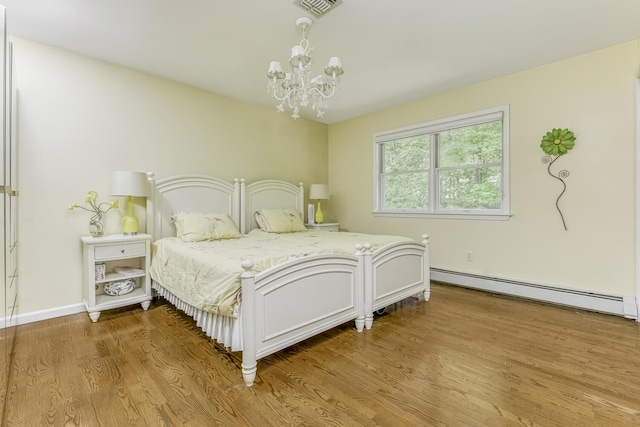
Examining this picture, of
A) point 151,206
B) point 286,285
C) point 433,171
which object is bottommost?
point 286,285

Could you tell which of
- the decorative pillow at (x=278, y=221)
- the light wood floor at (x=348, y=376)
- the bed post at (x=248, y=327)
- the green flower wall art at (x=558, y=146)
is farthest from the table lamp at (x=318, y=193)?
the bed post at (x=248, y=327)

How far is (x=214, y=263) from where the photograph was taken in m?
2.12

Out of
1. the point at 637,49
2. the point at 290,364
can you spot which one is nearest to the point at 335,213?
the point at 290,364

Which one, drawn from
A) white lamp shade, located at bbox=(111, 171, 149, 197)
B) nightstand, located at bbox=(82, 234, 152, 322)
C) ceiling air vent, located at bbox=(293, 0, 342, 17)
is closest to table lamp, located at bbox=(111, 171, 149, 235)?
white lamp shade, located at bbox=(111, 171, 149, 197)

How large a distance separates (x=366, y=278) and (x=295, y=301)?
765 mm

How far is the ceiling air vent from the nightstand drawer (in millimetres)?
2485

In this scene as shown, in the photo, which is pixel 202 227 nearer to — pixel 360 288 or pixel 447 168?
pixel 360 288

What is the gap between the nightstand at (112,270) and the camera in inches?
105

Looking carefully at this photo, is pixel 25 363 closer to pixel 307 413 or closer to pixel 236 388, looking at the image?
pixel 236 388

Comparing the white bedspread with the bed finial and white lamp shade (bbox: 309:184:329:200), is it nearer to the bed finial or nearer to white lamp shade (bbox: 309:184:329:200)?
the bed finial

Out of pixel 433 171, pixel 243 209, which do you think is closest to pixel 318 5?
pixel 243 209

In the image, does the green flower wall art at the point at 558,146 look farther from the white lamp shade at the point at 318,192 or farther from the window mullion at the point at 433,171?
the white lamp shade at the point at 318,192

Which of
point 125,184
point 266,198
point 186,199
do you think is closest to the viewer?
point 125,184

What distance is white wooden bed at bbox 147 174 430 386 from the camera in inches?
73.3
